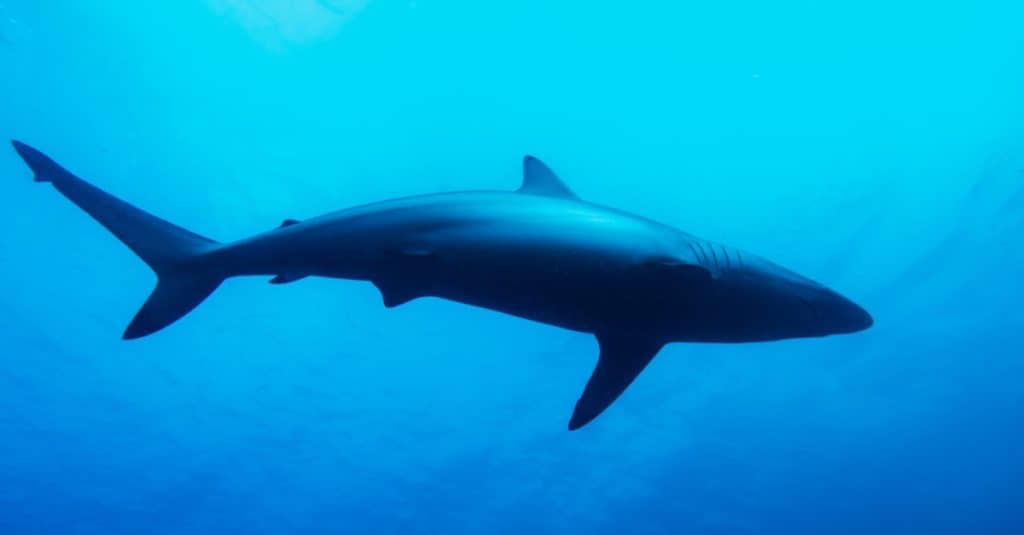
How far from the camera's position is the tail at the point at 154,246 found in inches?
157

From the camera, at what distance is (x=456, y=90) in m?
12.2

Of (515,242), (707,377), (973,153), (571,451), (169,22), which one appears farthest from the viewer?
(571,451)

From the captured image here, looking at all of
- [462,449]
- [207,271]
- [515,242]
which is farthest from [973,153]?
[462,449]

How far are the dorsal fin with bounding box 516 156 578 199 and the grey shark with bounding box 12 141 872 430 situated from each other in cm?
2

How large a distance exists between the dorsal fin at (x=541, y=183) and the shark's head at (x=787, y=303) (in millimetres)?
1174

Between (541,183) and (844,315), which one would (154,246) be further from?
(844,315)

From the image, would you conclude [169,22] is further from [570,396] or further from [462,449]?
[462,449]

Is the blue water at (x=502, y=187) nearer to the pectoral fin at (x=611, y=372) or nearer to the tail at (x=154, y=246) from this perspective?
the tail at (x=154, y=246)

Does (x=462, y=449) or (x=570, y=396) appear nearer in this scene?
(x=570, y=396)

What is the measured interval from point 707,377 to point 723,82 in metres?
10.8

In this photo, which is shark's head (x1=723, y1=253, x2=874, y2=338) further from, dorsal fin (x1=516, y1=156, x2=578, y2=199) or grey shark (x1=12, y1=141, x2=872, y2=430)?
dorsal fin (x1=516, y1=156, x2=578, y2=199)

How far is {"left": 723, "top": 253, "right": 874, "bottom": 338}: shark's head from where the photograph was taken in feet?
12.2

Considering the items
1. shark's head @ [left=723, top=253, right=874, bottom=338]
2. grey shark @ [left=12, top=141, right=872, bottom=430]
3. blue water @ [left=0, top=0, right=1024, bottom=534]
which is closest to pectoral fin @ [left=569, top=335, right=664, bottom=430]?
grey shark @ [left=12, top=141, right=872, bottom=430]

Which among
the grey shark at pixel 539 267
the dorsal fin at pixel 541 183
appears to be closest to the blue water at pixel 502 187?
the dorsal fin at pixel 541 183
